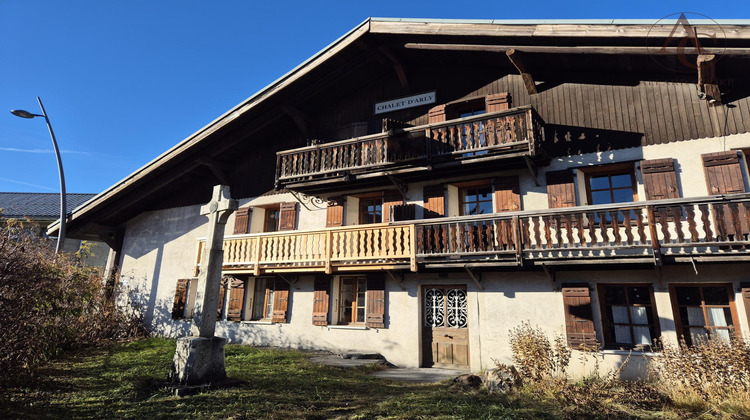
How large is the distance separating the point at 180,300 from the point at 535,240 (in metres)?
12.4

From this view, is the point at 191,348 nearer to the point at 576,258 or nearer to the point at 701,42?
the point at 576,258

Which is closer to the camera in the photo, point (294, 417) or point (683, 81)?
point (294, 417)

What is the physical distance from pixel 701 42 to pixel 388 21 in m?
7.65

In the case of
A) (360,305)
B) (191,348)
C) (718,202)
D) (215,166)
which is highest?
(215,166)

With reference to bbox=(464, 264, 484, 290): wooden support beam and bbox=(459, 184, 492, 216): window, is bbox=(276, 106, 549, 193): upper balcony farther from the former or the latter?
bbox=(464, 264, 484, 290): wooden support beam

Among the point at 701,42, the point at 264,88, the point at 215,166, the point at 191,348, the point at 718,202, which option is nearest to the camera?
the point at 191,348

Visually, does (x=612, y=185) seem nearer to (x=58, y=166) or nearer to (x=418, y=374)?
(x=418, y=374)

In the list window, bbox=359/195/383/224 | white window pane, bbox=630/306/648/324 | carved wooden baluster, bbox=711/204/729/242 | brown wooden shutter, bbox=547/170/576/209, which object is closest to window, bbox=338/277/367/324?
window, bbox=359/195/383/224

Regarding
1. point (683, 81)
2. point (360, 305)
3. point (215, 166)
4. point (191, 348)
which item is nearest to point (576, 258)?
point (683, 81)

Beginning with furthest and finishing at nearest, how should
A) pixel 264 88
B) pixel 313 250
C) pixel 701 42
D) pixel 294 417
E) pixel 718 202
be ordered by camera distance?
pixel 264 88
pixel 313 250
pixel 701 42
pixel 718 202
pixel 294 417

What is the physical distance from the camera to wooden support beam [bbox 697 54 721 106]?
9.16 metres

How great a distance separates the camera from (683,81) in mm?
10031

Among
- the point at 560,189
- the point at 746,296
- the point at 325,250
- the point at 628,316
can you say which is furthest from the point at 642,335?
the point at 325,250

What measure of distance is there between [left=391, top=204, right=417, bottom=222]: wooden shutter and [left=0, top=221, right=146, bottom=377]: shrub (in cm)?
792
